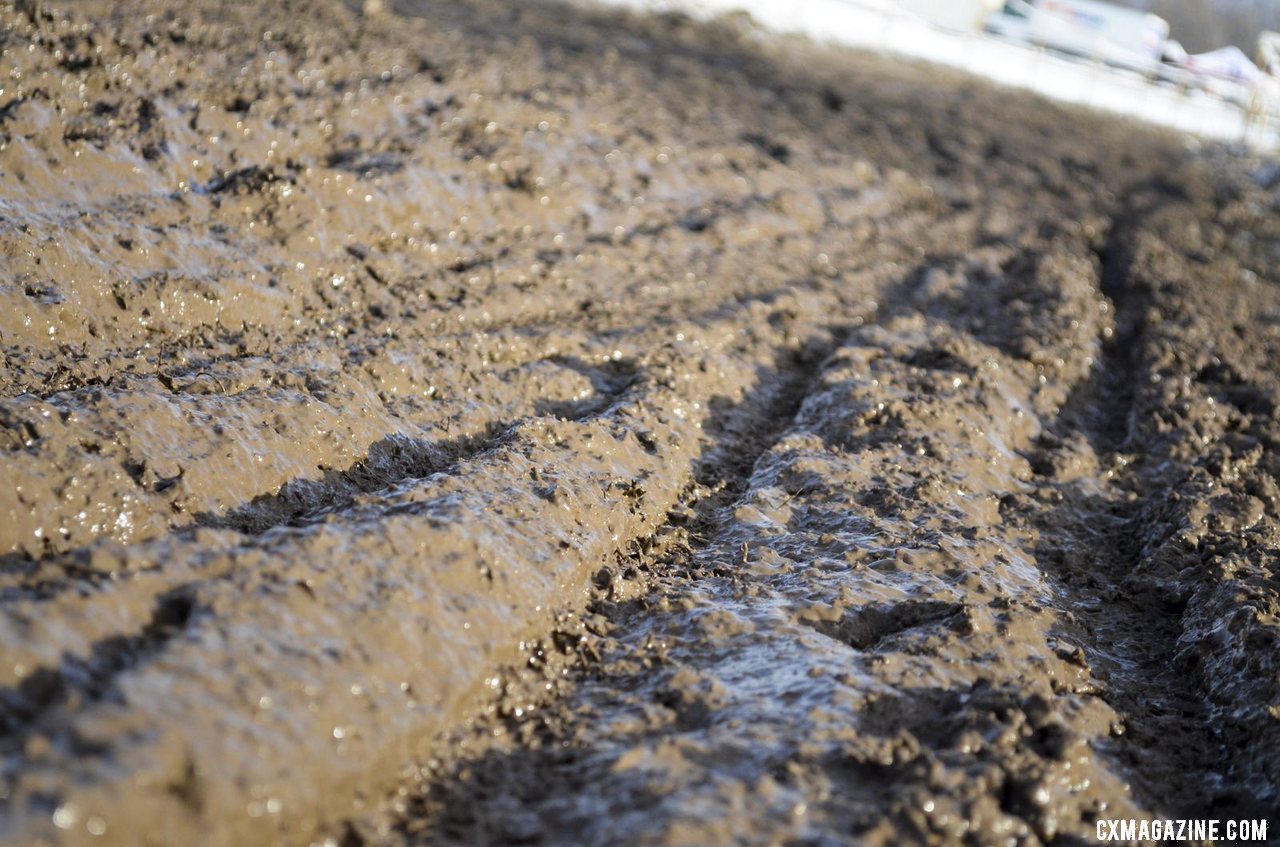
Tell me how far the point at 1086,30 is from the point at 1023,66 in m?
6.98

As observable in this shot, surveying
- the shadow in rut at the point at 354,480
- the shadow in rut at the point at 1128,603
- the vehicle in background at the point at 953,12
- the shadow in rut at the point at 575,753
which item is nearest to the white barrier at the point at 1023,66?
the vehicle in background at the point at 953,12

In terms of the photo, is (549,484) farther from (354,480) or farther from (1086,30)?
(1086,30)

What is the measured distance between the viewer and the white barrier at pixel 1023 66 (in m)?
17.0

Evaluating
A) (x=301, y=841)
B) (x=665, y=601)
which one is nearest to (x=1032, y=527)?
(x=665, y=601)

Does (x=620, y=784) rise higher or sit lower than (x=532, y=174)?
lower

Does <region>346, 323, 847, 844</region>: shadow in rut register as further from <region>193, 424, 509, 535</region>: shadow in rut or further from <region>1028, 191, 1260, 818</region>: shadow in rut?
<region>1028, 191, 1260, 818</region>: shadow in rut

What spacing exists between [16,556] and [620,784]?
1.95 meters

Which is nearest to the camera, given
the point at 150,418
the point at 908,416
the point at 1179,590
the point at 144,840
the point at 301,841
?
the point at 144,840

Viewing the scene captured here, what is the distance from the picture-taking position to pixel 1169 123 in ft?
62.9

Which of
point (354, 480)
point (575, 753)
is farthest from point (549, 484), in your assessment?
point (575, 753)

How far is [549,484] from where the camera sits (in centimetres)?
428

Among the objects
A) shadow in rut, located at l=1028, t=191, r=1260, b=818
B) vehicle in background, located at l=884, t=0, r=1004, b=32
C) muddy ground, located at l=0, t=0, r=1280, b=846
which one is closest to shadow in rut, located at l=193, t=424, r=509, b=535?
muddy ground, located at l=0, t=0, r=1280, b=846

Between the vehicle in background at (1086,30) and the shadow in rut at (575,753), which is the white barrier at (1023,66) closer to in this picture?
the vehicle in background at (1086,30)

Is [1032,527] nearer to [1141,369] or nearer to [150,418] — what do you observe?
[1141,369]
